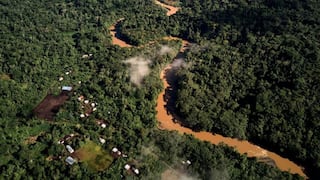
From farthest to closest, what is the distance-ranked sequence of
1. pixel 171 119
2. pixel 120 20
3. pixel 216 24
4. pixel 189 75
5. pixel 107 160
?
pixel 120 20
pixel 216 24
pixel 189 75
pixel 171 119
pixel 107 160

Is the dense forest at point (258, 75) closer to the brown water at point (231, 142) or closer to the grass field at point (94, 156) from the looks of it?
the brown water at point (231, 142)

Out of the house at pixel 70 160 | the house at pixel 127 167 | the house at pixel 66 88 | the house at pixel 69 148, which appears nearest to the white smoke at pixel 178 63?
the house at pixel 66 88

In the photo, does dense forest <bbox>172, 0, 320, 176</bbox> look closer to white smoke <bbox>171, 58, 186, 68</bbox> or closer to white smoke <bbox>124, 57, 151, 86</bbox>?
white smoke <bbox>171, 58, 186, 68</bbox>

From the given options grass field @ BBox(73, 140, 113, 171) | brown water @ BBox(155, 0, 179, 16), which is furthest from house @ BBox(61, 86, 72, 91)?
brown water @ BBox(155, 0, 179, 16)

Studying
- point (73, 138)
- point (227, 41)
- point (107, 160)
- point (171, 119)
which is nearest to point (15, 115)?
point (73, 138)

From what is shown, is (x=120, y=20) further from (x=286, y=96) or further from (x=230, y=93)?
(x=286, y=96)
